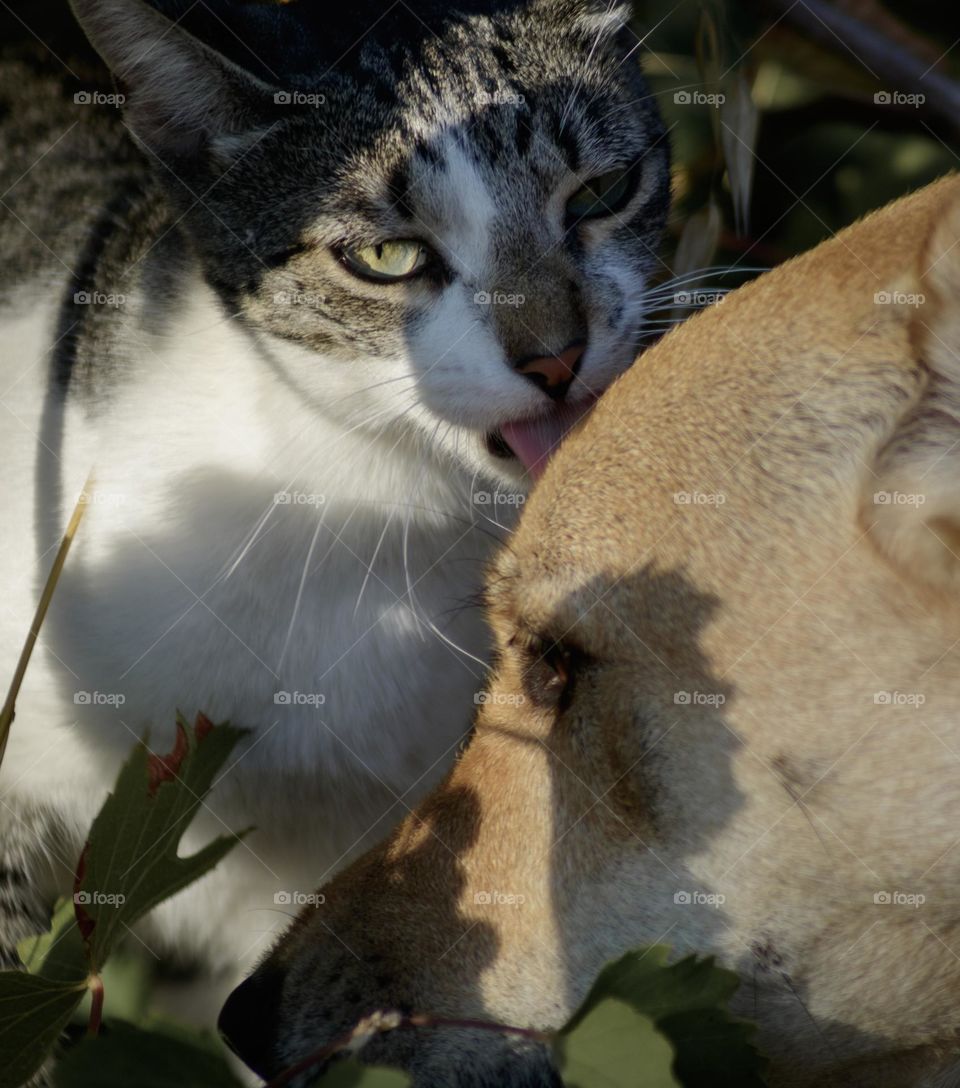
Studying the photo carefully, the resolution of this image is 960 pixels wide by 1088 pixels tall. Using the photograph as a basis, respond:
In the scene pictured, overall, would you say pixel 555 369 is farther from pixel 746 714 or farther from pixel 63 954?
pixel 63 954

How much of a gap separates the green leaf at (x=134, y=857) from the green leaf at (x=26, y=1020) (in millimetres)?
66

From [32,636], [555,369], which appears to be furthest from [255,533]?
[555,369]

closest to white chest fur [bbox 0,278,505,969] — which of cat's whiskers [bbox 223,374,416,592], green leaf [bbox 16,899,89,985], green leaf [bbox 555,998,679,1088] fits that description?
cat's whiskers [bbox 223,374,416,592]

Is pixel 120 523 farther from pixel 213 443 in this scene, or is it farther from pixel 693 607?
pixel 693 607

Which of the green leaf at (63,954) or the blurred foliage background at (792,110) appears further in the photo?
the blurred foliage background at (792,110)

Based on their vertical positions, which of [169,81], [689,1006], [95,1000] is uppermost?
[169,81]

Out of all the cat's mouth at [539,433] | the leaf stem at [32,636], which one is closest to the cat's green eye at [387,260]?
the cat's mouth at [539,433]

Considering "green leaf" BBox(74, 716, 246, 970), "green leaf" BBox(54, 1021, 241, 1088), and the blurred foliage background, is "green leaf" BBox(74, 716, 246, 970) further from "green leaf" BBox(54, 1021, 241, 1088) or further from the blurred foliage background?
the blurred foliage background

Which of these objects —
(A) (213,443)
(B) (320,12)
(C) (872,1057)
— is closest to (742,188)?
(B) (320,12)

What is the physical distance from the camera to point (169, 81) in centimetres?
204

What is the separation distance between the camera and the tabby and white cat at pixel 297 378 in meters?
2.08

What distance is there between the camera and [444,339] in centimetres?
207

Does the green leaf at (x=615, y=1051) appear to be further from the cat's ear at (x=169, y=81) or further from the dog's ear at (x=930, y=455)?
the cat's ear at (x=169, y=81)

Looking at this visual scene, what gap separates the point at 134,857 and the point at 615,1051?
0.68 meters
